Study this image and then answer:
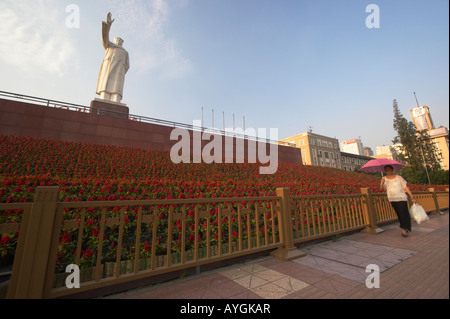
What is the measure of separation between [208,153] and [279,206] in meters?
12.2

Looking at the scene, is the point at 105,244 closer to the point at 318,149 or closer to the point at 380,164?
the point at 380,164

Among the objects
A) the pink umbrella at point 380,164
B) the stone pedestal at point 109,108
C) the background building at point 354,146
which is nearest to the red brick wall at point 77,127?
the stone pedestal at point 109,108

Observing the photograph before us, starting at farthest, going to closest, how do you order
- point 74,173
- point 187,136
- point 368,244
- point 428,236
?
1. point 187,136
2. point 74,173
3. point 428,236
4. point 368,244

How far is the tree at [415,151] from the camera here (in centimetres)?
3016

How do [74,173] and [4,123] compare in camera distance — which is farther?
[4,123]

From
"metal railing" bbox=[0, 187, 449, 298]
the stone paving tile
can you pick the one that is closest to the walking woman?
"metal railing" bbox=[0, 187, 449, 298]

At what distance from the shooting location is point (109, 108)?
15.0m

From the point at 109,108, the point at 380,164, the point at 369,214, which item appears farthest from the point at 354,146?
the point at 369,214

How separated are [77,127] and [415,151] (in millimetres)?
44537

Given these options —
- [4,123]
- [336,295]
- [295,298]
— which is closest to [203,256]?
[295,298]

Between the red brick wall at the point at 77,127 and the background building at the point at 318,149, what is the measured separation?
50.0m

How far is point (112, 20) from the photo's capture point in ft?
51.2

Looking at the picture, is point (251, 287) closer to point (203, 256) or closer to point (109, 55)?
point (203, 256)

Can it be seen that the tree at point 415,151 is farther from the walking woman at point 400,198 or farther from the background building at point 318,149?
the walking woman at point 400,198
